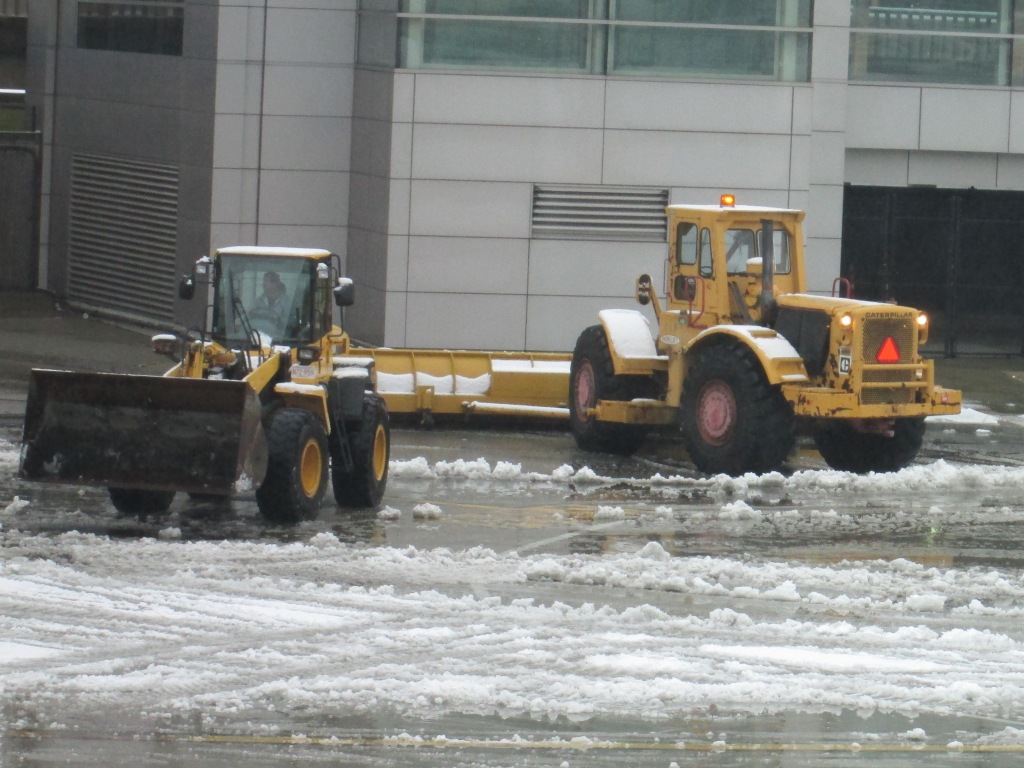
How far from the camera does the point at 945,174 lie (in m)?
27.7

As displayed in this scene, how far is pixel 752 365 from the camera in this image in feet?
54.3

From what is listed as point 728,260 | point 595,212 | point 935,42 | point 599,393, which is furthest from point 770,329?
point 935,42

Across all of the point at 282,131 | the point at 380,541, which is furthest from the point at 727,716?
the point at 282,131

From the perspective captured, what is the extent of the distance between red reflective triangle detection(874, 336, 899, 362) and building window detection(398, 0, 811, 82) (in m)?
9.11

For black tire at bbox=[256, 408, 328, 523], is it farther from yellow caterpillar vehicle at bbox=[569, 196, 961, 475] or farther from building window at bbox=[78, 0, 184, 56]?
building window at bbox=[78, 0, 184, 56]

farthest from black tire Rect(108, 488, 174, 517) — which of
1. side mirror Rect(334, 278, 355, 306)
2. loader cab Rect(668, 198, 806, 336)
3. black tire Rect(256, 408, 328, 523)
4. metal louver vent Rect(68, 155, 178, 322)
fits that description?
metal louver vent Rect(68, 155, 178, 322)

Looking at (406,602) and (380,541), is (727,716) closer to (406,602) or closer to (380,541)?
(406,602)

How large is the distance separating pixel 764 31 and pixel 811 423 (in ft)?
30.1

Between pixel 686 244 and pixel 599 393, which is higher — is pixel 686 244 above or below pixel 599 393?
above

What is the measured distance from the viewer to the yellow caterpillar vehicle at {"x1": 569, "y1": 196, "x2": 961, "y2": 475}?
16422 mm

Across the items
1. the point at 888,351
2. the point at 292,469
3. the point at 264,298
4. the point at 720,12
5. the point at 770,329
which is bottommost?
the point at 292,469

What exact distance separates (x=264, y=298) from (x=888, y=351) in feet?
18.6

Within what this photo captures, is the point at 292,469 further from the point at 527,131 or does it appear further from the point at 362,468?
the point at 527,131

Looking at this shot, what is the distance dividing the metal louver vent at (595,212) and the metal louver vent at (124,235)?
6011mm
